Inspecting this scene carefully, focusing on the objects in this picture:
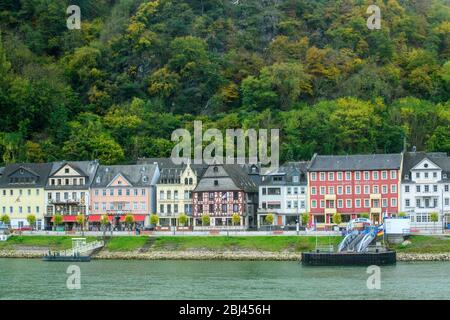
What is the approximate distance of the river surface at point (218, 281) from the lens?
203 feet

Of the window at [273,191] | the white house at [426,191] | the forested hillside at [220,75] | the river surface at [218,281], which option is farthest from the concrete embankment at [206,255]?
the forested hillside at [220,75]

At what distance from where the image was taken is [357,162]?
10338 centimetres

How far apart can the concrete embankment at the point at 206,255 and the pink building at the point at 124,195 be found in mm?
13888

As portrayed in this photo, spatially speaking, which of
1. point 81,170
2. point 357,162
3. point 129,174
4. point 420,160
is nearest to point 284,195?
point 357,162

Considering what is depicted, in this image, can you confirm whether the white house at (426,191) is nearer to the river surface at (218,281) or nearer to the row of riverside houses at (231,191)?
the row of riverside houses at (231,191)

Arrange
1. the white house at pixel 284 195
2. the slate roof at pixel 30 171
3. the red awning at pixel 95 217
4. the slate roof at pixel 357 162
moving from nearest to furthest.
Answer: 1. the slate roof at pixel 357 162
2. the white house at pixel 284 195
3. the red awning at pixel 95 217
4. the slate roof at pixel 30 171

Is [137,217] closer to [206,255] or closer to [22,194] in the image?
[22,194]

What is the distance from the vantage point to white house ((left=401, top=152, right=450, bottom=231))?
100188mm

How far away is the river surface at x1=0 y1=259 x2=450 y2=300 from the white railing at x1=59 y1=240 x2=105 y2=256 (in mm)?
3909

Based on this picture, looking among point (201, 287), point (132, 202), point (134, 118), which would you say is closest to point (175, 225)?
point (132, 202)

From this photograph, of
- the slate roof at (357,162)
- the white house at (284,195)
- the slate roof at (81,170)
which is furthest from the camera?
the slate roof at (81,170)

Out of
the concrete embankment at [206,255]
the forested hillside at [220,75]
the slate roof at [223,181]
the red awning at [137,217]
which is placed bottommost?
the concrete embankment at [206,255]

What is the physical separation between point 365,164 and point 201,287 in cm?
4044

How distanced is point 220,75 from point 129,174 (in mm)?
35424
